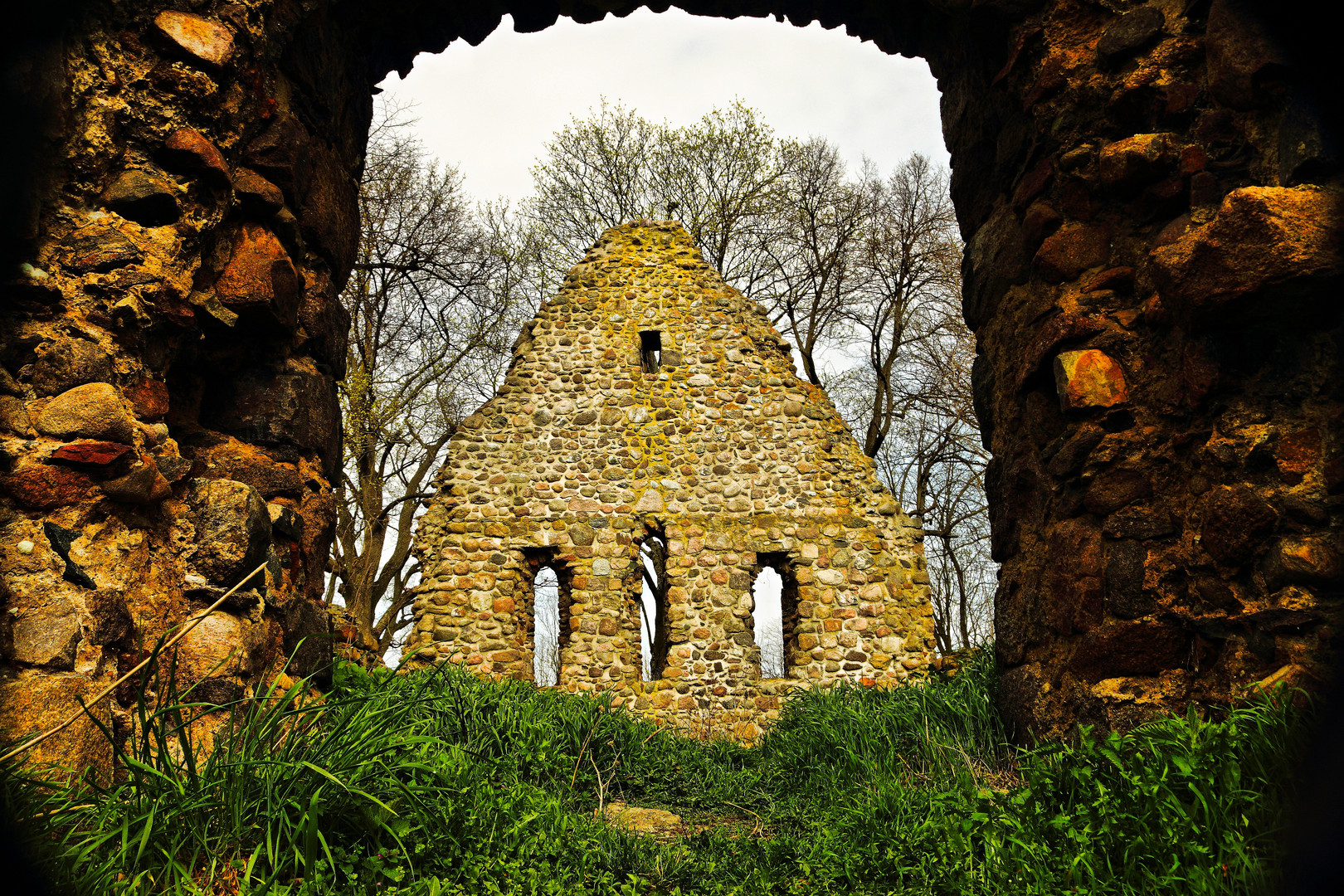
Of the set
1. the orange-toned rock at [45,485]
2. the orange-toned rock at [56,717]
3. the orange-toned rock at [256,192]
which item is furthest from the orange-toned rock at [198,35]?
the orange-toned rock at [56,717]

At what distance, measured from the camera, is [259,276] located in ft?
10.1

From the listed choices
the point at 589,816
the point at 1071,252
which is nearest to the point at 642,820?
the point at 589,816

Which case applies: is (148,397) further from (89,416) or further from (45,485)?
(45,485)

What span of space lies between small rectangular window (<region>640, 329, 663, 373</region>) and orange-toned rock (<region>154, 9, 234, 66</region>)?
24.7ft

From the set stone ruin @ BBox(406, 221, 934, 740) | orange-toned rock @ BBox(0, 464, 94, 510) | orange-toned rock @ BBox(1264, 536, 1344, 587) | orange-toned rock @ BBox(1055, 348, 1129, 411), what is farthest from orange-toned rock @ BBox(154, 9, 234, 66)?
stone ruin @ BBox(406, 221, 934, 740)

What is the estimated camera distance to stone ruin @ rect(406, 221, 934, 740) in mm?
8953

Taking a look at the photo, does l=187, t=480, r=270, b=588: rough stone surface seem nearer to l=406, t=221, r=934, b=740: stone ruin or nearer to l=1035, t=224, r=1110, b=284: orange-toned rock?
l=1035, t=224, r=1110, b=284: orange-toned rock

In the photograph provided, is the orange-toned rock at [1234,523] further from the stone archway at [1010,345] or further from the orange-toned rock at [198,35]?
the orange-toned rock at [198,35]

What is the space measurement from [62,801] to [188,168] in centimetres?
212

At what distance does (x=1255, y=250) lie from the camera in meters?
2.37

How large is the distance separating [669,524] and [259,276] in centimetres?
685

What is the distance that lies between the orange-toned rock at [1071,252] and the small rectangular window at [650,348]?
719 centimetres

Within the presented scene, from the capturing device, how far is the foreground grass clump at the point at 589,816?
1.91m

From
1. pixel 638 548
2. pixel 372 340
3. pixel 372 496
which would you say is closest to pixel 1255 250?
pixel 638 548
